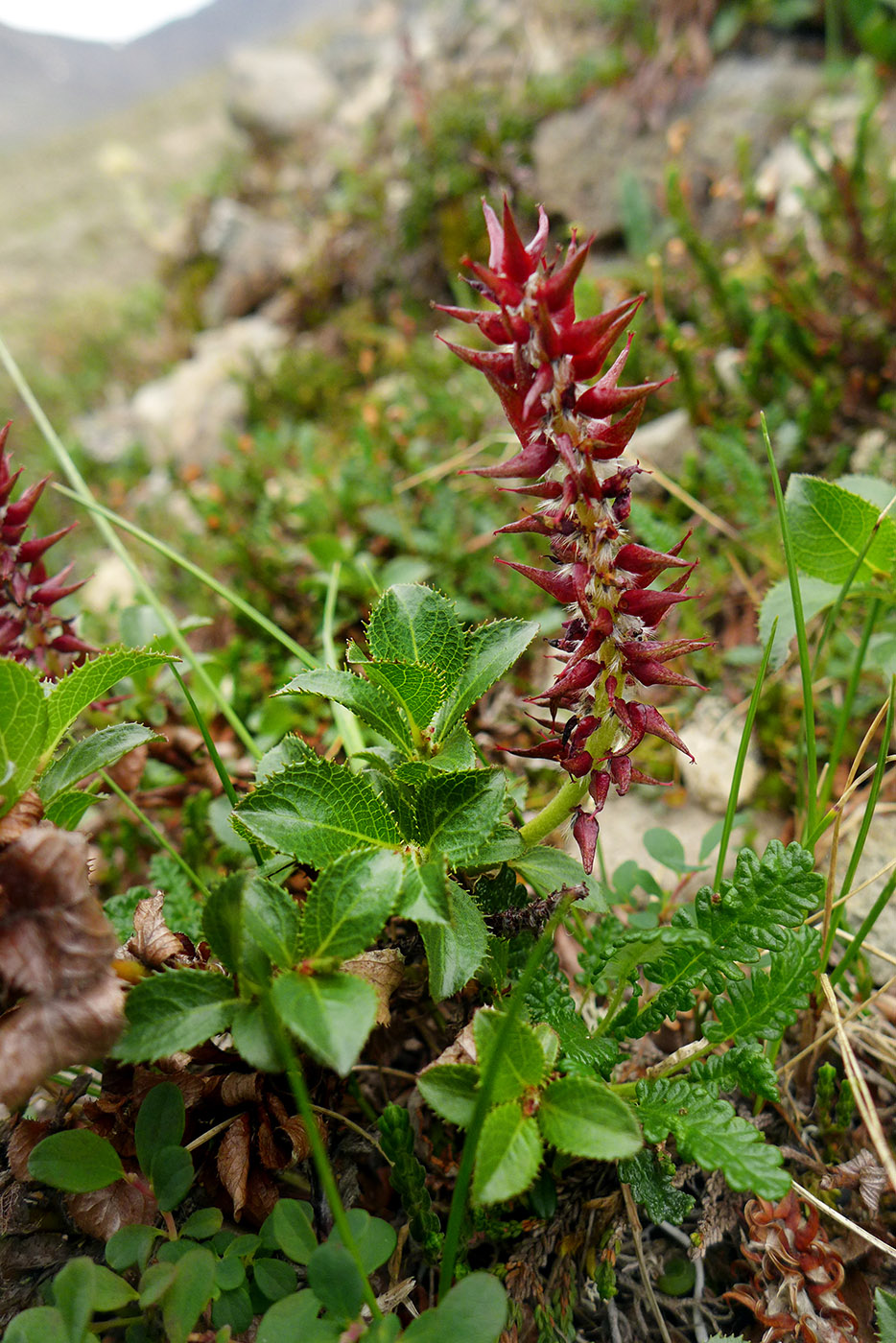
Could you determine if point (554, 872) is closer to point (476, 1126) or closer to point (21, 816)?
point (476, 1126)

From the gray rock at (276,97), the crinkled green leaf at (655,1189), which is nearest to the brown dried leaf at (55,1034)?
the crinkled green leaf at (655,1189)

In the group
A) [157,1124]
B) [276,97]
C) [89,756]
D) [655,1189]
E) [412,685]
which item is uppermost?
[276,97]

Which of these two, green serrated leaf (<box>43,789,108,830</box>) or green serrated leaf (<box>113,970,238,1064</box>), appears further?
green serrated leaf (<box>43,789,108,830</box>)

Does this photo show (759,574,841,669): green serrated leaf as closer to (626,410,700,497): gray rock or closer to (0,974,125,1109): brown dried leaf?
(0,974,125,1109): brown dried leaf

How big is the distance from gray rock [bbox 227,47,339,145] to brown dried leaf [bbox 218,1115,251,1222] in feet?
47.9

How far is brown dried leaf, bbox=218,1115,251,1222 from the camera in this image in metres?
1.11

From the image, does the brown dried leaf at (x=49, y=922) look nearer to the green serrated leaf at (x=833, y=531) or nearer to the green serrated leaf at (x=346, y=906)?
the green serrated leaf at (x=346, y=906)

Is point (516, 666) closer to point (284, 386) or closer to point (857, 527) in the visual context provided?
point (857, 527)

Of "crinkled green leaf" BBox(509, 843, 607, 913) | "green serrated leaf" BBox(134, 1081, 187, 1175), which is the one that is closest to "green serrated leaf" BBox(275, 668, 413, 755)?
"crinkled green leaf" BBox(509, 843, 607, 913)

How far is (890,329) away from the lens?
123 inches

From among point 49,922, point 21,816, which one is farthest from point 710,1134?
point 21,816

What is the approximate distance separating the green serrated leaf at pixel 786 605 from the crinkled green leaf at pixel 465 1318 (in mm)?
1186

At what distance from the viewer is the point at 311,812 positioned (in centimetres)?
109

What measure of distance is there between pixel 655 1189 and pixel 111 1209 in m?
0.76
